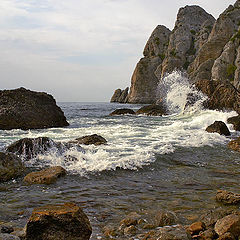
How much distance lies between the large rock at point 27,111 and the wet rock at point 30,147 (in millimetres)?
9027

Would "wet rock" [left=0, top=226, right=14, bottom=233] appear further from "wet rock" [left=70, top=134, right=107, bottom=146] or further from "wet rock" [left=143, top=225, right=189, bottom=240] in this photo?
"wet rock" [left=70, top=134, right=107, bottom=146]

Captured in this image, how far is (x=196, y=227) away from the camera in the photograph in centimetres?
449

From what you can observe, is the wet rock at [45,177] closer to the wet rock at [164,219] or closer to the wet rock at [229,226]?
the wet rock at [164,219]

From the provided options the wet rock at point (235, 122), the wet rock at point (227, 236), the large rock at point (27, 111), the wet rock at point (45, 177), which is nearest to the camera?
the wet rock at point (227, 236)

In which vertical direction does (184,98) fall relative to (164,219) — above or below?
above

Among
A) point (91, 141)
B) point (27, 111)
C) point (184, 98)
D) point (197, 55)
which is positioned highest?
point (197, 55)

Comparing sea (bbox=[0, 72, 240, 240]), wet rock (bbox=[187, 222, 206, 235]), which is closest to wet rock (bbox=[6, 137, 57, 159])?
sea (bbox=[0, 72, 240, 240])

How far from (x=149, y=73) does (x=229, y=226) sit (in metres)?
91.1

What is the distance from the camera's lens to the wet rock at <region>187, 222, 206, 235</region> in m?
4.44

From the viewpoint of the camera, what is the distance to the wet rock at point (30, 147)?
32.6 feet

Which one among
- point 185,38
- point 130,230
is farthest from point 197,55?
point 130,230

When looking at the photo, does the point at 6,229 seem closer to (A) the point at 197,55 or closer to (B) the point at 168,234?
(B) the point at 168,234

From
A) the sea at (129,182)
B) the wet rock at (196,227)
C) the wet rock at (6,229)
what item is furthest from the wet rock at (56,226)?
the wet rock at (196,227)

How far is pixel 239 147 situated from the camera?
11.8 m
